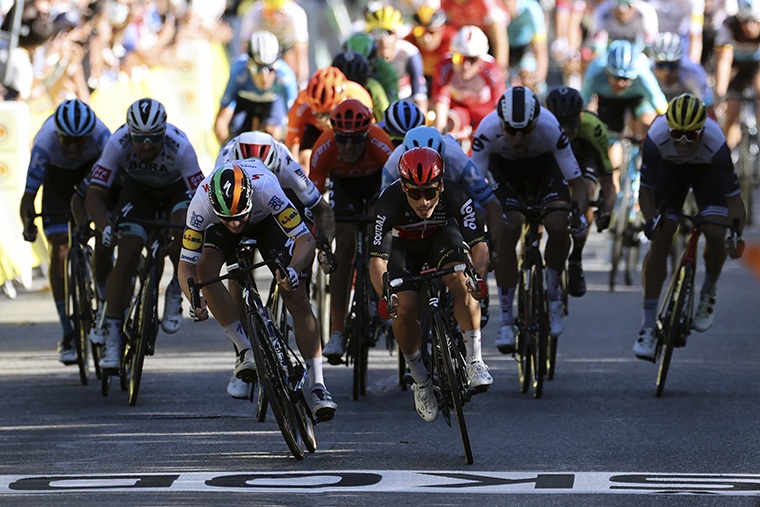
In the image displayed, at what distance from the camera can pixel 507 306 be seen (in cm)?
1293

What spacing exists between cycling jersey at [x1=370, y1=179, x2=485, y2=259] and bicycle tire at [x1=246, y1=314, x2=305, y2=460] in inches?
30.9

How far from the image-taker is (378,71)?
58.1ft

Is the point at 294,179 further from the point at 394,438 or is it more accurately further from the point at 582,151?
the point at 582,151

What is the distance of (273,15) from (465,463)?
1145 cm

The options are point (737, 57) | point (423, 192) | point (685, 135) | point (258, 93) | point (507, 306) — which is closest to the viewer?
point (423, 192)

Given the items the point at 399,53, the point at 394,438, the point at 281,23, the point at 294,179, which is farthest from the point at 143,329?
the point at 281,23

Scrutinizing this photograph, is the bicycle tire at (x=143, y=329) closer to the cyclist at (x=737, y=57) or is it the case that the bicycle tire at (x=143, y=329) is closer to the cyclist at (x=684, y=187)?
the cyclist at (x=684, y=187)

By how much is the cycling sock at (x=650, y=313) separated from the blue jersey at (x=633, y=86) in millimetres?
4373

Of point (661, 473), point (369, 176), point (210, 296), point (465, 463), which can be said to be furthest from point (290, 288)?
point (369, 176)

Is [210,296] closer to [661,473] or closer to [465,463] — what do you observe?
[465,463]

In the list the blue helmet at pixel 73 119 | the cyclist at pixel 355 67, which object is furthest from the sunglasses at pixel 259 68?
the blue helmet at pixel 73 119

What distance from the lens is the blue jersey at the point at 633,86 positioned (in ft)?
57.1

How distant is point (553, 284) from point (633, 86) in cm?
466

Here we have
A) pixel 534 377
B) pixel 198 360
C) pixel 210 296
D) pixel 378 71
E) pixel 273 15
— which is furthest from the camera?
pixel 273 15
